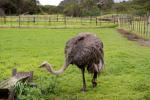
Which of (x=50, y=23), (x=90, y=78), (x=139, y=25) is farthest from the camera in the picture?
(x=50, y=23)

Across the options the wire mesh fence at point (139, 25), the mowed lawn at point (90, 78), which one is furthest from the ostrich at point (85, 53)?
the wire mesh fence at point (139, 25)

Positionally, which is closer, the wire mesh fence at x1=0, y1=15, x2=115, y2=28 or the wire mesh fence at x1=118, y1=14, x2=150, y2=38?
the wire mesh fence at x1=118, y1=14, x2=150, y2=38

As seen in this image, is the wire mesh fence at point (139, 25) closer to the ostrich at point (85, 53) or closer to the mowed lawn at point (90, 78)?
the mowed lawn at point (90, 78)

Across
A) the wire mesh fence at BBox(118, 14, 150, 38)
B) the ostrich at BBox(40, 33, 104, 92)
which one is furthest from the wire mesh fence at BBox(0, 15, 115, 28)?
the ostrich at BBox(40, 33, 104, 92)

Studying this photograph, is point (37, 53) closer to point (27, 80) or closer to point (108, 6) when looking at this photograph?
point (27, 80)

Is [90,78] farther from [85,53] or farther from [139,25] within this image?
[139,25]

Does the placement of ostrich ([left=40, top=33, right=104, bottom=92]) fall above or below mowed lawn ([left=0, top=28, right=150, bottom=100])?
above

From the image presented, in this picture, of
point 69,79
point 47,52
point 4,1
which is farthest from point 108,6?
point 69,79

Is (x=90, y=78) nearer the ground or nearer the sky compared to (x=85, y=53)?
nearer the ground

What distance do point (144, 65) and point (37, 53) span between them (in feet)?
17.9

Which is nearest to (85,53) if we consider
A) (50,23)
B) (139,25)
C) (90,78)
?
(90,78)

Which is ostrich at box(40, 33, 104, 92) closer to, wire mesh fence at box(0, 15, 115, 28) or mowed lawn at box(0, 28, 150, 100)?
mowed lawn at box(0, 28, 150, 100)

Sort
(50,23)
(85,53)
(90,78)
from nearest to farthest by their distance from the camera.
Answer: (85,53), (90,78), (50,23)

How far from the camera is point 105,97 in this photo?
8891 mm
